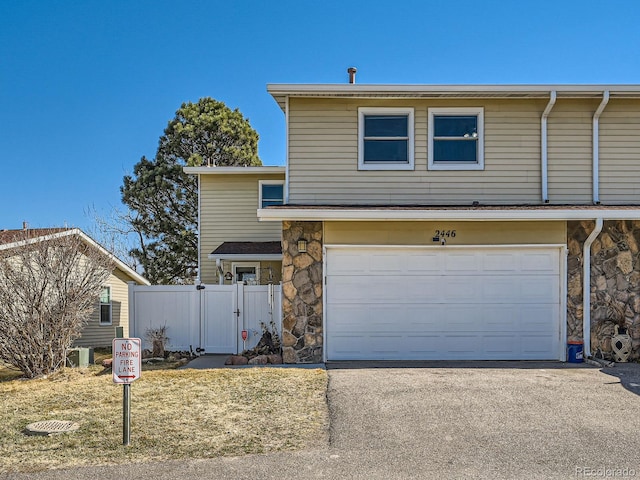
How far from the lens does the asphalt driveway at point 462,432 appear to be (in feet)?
15.3

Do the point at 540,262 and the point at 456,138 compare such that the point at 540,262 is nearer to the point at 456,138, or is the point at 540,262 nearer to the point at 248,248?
the point at 456,138

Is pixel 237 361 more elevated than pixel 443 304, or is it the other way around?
pixel 443 304

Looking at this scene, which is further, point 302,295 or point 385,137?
point 385,137

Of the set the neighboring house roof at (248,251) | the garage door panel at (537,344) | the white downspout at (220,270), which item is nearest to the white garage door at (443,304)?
the garage door panel at (537,344)

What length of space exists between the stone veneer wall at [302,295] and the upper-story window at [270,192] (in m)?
7.02

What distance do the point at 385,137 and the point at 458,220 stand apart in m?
2.35

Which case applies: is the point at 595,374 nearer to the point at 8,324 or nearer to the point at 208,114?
the point at 8,324

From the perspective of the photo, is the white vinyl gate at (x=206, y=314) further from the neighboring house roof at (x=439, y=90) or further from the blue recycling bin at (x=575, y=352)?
the blue recycling bin at (x=575, y=352)

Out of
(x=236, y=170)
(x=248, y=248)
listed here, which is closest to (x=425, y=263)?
(x=248, y=248)

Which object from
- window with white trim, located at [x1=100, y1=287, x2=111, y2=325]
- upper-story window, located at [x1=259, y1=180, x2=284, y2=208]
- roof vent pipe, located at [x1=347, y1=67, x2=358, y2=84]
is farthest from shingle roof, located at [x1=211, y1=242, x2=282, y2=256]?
roof vent pipe, located at [x1=347, y1=67, x2=358, y2=84]

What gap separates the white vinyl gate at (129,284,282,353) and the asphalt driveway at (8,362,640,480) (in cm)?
363

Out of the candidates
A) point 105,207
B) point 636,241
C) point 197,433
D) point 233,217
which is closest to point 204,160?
point 105,207

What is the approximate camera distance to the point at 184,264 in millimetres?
26438

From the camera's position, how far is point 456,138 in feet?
36.1
